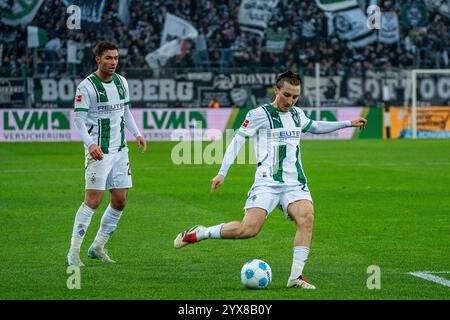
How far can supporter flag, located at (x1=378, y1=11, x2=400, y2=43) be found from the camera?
1743 inches

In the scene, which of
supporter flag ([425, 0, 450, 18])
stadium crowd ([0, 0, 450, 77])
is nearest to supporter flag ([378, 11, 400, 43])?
stadium crowd ([0, 0, 450, 77])

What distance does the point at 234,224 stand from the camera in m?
9.62

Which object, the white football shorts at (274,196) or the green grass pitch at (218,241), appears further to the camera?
the white football shorts at (274,196)

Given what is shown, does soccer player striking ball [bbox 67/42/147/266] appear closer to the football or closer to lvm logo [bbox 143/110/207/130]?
the football

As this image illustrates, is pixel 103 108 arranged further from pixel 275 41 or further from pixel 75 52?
pixel 275 41

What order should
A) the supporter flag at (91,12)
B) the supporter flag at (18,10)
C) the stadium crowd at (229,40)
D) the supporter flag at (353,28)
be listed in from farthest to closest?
the supporter flag at (353,28) → the supporter flag at (18,10) → the supporter flag at (91,12) → the stadium crowd at (229,40)

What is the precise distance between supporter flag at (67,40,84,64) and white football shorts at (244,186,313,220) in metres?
30.0

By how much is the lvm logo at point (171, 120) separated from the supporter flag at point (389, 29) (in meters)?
10.5

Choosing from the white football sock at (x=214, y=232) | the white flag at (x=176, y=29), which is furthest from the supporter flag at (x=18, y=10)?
the white football sock at (x=214, y=232)

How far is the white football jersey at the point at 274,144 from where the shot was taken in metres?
9.65
